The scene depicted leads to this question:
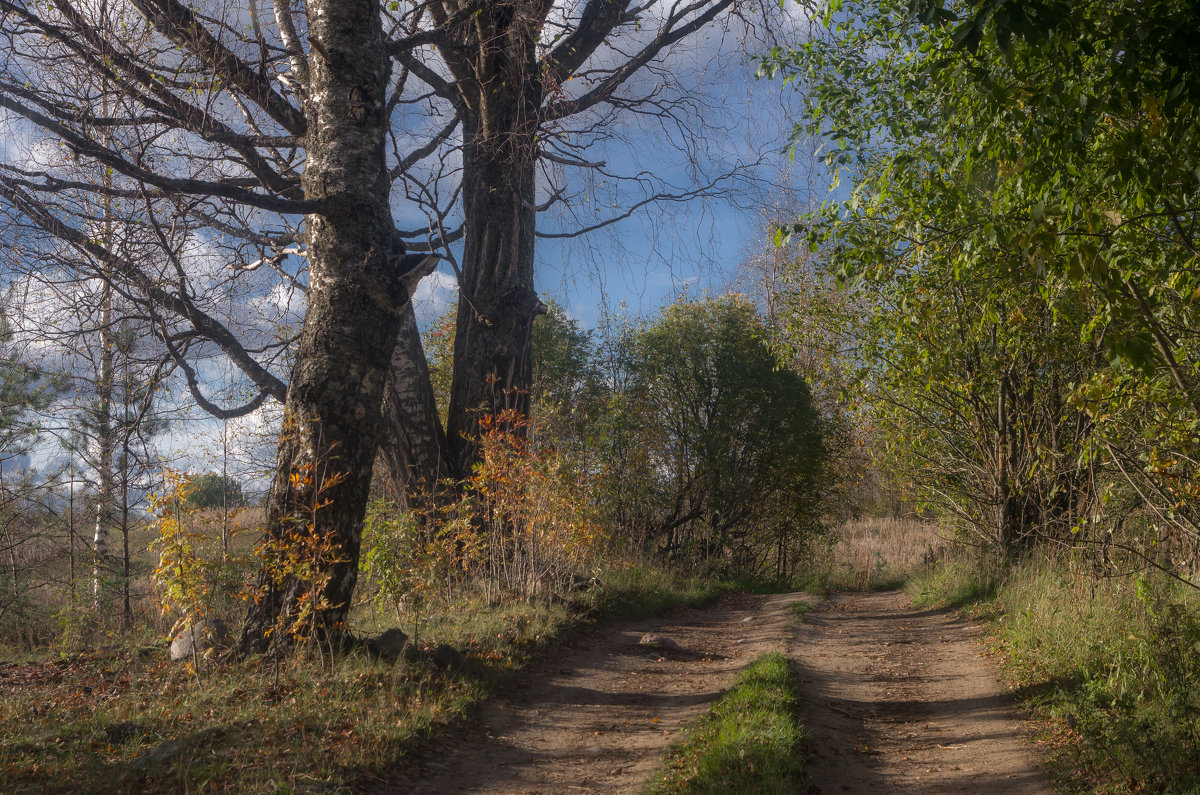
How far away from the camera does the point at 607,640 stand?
29.1ft

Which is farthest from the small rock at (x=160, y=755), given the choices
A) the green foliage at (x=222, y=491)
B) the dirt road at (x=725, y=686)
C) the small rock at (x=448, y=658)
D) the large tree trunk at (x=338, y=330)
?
the small rock at (x=448, y=658)

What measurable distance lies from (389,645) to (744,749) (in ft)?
10.3

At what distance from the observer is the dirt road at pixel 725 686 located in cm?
488

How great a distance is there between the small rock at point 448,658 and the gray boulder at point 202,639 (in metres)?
1.84

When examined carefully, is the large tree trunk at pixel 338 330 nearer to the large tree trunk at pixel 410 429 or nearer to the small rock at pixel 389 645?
the small rock at pixel 389 645

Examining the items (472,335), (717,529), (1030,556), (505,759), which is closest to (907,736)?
(505,759)

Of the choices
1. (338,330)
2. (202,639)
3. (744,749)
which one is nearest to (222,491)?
(202,639)

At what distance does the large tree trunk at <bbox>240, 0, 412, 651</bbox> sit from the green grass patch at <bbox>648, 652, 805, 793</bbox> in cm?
305

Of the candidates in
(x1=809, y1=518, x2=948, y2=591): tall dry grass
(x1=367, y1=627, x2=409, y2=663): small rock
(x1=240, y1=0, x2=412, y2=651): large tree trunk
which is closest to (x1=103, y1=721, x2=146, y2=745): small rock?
(x1=240, y1=0, x2=412, y2=651): large tree trunk

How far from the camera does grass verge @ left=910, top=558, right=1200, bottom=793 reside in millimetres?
4539

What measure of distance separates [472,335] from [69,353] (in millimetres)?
4296

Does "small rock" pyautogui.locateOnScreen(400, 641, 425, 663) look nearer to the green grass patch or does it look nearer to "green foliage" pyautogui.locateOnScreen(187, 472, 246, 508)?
"green foliage" pyautogui.locateOnScreen(187, 472, 246, 508)

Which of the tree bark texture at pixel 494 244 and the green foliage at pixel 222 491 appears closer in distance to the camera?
the green foliage at pixel 222 491

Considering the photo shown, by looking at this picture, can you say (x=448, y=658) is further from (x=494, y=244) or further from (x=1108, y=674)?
(x=494, y=244)
